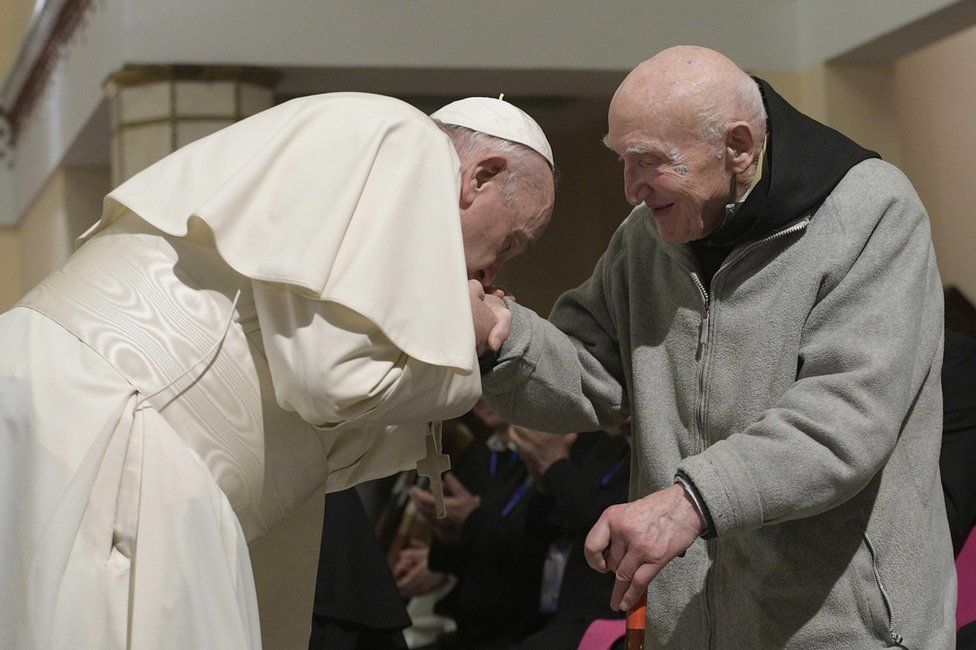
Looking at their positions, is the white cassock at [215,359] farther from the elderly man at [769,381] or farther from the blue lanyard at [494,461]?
the blue lanyard at [494,461]

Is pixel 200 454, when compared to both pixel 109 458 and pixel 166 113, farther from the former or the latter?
pixel 166 113

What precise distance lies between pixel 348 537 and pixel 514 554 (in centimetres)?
135

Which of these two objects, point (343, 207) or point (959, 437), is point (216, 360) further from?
point (959, 437)

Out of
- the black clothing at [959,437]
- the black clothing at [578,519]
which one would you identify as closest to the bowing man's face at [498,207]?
the black clothing at [578,519]

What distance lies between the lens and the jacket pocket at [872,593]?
2.47 metres

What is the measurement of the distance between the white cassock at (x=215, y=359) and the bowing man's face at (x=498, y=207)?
0.30 metres

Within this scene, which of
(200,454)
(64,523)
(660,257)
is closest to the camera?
(64,523)

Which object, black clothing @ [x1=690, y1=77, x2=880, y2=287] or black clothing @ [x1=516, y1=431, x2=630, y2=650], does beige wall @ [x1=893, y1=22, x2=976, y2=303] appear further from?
black clothing @ [x1=690, y1=77, x2=880, y2=287]

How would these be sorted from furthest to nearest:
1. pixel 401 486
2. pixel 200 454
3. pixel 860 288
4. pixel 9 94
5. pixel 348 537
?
pixel 9 94
pixel 401 486
pixel 348 537
pixel 860 288
pixel 200 454

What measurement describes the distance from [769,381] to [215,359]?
1.09 meters

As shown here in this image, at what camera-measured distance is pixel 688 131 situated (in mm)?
2584

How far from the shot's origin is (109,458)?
2135 millimetres

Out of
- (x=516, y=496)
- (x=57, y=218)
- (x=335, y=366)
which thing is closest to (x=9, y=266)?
(x=57, y=218)

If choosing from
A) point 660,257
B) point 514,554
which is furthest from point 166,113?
point 660,257
